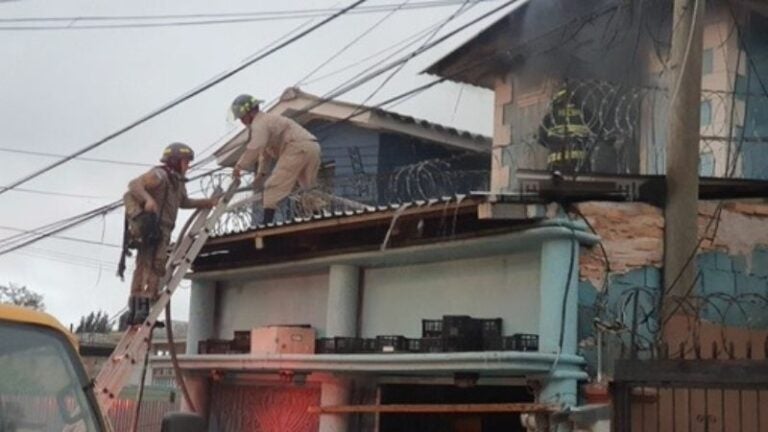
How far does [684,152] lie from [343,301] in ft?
17.0

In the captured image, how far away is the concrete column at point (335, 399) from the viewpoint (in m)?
13.0

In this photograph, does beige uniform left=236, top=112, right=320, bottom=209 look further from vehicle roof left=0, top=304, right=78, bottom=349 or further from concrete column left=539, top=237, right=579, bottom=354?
vehicle roof left=0, top=304, right=78, bottom=349

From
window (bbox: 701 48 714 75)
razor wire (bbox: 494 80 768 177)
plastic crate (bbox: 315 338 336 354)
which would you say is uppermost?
window (bbox: 701 48 714 75)

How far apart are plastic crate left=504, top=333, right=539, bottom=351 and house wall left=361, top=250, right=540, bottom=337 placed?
0.26 meters

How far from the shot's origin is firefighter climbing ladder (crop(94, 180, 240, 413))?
920 cm

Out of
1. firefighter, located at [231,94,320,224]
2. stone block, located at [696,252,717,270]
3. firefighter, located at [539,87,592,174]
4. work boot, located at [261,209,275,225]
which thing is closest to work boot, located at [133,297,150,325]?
firefighter, located at [231,94,320,224]

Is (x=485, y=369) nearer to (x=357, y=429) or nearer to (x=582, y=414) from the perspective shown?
(x=582, y=414)

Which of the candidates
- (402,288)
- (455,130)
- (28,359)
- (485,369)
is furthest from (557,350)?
(455,130)

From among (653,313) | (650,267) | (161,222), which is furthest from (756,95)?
(161,222)

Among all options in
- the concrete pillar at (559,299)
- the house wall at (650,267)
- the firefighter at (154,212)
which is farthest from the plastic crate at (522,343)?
the firefighter at (154,212)

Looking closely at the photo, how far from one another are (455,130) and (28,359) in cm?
1347

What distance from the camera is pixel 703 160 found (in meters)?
13.2

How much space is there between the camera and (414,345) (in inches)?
475

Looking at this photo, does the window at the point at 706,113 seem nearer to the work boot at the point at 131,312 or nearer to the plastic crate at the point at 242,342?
the plastic crate at the point at 242,342
